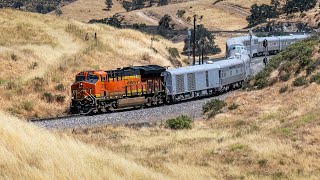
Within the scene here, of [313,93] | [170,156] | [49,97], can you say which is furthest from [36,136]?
[49,97]

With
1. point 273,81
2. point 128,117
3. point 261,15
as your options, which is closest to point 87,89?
point 128,117

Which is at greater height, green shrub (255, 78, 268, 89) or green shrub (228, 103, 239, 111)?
green shrub (255, 78, 268, 89)

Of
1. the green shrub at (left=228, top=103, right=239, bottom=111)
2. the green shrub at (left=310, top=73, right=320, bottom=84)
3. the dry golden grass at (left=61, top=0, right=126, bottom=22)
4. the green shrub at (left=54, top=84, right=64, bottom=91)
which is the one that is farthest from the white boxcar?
the dry golden grass at (left=61, top=0, right=126, bottom=22)

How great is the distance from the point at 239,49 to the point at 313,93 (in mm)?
27930

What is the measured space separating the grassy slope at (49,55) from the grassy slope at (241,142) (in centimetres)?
1140

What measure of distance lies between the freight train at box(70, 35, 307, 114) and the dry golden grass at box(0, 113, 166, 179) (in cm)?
2024

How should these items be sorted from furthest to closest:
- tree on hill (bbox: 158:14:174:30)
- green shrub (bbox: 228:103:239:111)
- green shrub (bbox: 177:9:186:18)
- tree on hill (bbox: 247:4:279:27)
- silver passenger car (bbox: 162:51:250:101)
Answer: green shrub (bbox: 177:9:186:18), tree on hill (bbox: 158:14:174:30), tree on hill (bbox: 247:4:279:27), silver passenger car (bbox: 162:51:250:101), green shrub (bbox: 228:103:239:111)

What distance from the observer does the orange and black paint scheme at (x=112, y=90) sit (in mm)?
31844

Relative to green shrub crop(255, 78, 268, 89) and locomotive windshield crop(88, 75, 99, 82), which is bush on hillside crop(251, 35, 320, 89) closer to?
green shrub crop(255, 78, 268, 89)

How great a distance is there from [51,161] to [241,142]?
1076 centimetres

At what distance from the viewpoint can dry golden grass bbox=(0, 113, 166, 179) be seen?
28.6 feet

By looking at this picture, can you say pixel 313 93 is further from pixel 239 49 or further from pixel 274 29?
pixel 274 29

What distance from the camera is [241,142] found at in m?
18.4

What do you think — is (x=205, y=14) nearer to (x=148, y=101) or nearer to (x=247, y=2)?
(x=247, y=2)
